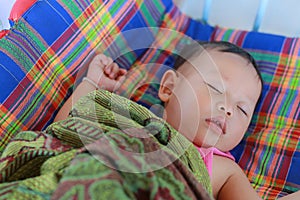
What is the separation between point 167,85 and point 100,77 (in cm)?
20

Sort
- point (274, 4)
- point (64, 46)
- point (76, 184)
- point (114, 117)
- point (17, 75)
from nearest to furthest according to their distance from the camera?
point (76, 184), point (114, 117), point (17, 75), point (64, 46), point (274, 4)

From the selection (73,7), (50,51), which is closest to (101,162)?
(50,51)

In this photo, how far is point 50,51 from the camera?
48.1 inches

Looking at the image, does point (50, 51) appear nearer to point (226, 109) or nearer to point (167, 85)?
point (167, 85)

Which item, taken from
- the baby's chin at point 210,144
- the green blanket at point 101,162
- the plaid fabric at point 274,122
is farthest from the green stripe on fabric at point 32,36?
the plaid fabric at point 274,122

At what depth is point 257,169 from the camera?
1.26 metres

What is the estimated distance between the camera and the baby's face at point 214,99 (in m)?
1.14

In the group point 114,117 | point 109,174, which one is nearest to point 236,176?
point 114,117

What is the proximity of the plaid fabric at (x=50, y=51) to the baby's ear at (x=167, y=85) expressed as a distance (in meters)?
0.19

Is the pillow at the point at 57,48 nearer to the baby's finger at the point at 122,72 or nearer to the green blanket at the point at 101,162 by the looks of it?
the baby's finger at the point at 122,72

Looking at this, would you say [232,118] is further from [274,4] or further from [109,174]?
[274,4]

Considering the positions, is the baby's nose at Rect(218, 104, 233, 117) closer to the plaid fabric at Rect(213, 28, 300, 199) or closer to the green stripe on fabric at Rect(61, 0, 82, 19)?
the plaid fabric at Rect(213, 28, 300, 199)

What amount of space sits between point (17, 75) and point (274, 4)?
3.69 feet

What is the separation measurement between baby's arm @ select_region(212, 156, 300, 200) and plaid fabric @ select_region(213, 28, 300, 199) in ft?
0.33
